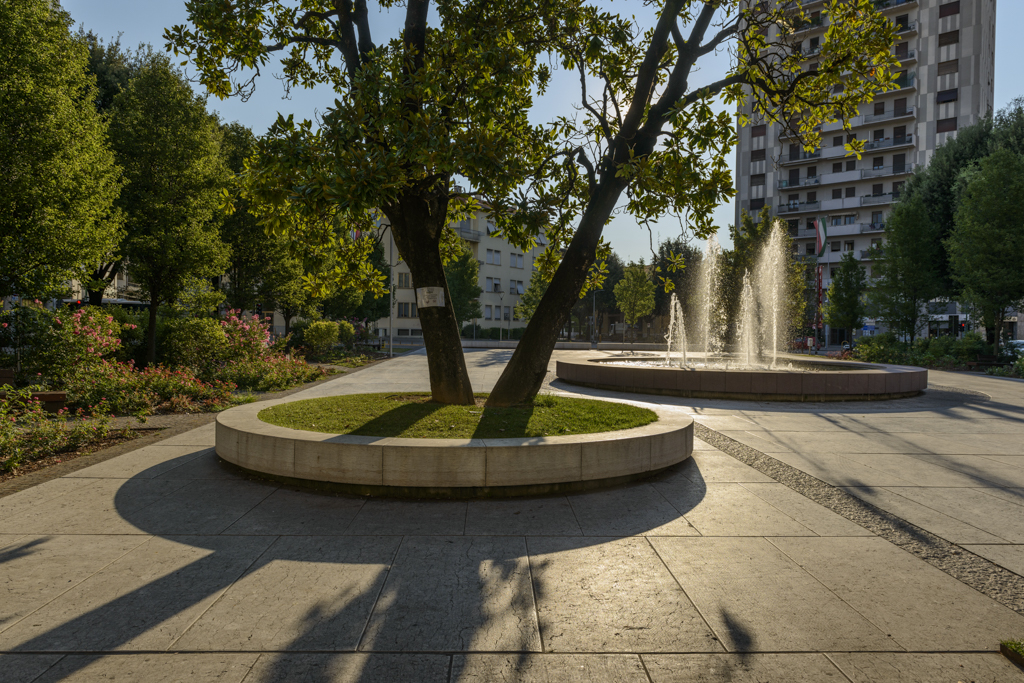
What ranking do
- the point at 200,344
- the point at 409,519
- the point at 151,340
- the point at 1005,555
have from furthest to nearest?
the point at 151,340, the point at 200,344, the point at 409,519, the point at 1005,555

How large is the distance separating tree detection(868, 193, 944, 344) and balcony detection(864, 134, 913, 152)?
29.8 metres

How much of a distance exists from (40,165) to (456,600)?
12.4 m

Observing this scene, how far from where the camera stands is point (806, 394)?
13344mm

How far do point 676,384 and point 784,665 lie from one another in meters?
11.6

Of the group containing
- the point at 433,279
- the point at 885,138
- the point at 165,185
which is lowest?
the point at 433,279

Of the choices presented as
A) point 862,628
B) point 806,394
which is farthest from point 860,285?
point 862,628

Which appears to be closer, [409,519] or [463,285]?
[409,519]

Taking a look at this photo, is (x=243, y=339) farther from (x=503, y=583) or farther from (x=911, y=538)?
(x=911, y=538)

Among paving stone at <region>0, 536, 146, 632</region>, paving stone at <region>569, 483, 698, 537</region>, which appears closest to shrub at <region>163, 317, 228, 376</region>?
paving stone at <region>0, 536, 146, 632</region>

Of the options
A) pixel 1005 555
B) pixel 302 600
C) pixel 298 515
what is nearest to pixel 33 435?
pixel 298 515

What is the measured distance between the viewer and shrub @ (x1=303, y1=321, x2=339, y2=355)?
86.5ft

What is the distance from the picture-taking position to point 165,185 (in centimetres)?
1684

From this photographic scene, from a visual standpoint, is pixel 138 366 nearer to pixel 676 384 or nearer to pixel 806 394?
pixel 676 384

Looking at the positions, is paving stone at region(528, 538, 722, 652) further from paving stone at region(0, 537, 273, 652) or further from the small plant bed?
paving stone at region(0, 537, 273, 652)
